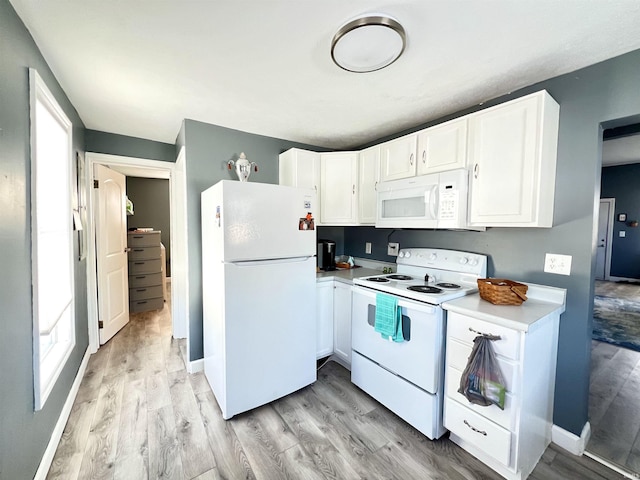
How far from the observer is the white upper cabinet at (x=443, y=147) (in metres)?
1.91

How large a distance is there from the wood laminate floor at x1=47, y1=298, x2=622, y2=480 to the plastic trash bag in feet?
1.55

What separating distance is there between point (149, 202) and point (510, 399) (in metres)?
6.53

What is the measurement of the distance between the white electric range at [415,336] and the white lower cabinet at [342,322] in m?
0.22

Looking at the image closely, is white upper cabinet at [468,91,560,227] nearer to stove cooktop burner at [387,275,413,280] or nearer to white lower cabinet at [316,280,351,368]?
stove cooktop burner at [387,275,413,280]

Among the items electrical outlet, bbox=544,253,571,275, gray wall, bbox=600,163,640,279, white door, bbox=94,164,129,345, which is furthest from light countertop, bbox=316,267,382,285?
gray wall, bbox=600,163,640,279

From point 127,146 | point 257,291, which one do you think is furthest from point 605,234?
point 127,146

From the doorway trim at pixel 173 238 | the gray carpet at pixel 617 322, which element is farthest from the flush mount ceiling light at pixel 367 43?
the gray carpet at pixel 617 322

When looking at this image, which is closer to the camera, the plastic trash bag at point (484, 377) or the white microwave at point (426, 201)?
the plastic trash bag at point (484, 377)

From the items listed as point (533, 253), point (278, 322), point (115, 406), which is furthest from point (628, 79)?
point (115, 406)

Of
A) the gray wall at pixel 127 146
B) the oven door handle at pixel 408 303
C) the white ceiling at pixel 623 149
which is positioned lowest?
the oven door handle at pixel 408 303

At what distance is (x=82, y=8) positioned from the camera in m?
1.17

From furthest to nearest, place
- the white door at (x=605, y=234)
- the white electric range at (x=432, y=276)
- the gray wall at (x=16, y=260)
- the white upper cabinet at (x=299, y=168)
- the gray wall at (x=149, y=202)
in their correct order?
the white door at (x=605, y=234) → the gray wall at (x=149, y=202) → the white upper cabinet at (x=299, y=168) → the white electric range at (x=432, y=276) → the gray wall at (x=16, y=260)

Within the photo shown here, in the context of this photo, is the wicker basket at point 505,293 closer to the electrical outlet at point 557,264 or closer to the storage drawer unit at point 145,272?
the electrical outlet at point 557,264

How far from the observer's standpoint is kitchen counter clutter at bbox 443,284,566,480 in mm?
1393
